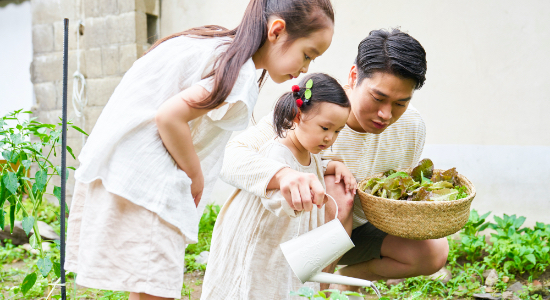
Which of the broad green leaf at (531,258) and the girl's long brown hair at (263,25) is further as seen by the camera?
the broad green leaf at (531,258)

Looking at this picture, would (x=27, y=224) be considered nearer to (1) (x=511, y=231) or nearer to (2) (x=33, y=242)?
(2) (x=33, y=242)

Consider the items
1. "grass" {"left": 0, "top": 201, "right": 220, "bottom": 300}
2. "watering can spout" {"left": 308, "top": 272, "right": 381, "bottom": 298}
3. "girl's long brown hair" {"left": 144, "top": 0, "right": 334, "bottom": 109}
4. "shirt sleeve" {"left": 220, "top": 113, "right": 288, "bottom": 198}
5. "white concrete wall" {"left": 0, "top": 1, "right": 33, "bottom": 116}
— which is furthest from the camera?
"white concrete wall" {"left": 0, "top": 1, "right": 33, "bottom": 116}

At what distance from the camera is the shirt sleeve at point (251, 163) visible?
151cm

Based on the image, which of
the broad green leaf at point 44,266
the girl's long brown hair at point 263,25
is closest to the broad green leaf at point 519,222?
the girl's long brown hair at point 263,25

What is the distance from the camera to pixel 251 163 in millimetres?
1571

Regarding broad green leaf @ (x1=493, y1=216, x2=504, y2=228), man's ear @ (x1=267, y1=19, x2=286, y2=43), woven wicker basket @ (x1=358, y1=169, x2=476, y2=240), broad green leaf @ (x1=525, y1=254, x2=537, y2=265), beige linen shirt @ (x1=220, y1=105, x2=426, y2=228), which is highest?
man's ear @ (x1=267, y1=19, x2=286, y2=43)

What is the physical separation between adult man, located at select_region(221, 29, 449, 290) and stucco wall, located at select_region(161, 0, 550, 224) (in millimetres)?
1338

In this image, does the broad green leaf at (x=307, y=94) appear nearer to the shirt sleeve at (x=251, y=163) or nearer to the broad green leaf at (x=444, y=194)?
the shirt sleeve at (x=251, y=163)

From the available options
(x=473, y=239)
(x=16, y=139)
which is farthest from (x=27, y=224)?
(x=473, y=239)

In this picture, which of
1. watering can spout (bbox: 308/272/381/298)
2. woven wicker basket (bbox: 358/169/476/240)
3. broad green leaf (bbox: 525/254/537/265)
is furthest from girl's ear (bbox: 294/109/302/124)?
broad green leaf (bbox: 525/254/537/265)

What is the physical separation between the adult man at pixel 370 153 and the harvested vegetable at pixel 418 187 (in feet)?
0.41

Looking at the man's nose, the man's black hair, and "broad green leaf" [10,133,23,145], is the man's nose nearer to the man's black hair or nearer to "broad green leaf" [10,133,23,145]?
the man's black hair

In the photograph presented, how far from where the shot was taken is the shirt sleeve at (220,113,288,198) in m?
1.51

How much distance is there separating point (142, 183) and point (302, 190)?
466mm
